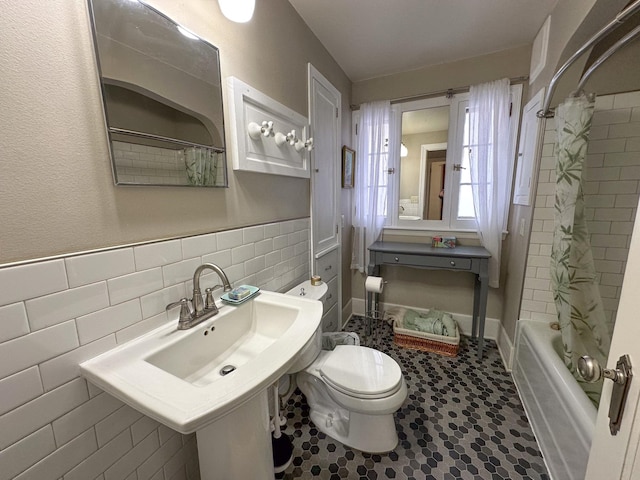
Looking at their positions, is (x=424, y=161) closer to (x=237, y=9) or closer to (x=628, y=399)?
(x=237, y=9)

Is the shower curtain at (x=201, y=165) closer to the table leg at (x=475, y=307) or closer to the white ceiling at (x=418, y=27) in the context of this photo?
the white ceiling at (x=418, y=27)

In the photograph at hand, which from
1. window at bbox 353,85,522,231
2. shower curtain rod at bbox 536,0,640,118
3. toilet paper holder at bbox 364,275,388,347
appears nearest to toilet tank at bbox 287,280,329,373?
toilet paper holder at bbox 364,275,388,347

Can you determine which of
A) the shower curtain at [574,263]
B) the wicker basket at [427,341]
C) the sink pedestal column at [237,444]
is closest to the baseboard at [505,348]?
the wicker basket at [427,341]

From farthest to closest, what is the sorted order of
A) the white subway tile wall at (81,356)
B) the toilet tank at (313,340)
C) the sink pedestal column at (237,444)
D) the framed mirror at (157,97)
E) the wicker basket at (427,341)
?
the wicker basket at (427,341), the toilet tank at (313,340), the sink pedestal column at (237,444), the framed mirror at (157,97), the white subway tile wall at (81,356)

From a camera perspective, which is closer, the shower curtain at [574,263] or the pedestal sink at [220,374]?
the pedestal sink at [220,374]

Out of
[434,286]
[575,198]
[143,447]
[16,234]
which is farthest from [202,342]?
[434,286]

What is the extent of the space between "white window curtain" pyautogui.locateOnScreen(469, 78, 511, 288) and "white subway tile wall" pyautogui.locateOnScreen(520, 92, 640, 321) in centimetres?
40

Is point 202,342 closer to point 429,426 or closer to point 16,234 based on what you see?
point 16,234

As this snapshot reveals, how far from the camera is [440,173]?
2.24 metres

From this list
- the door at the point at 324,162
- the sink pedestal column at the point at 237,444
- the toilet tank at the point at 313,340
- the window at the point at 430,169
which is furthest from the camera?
the window at the point at 430,169

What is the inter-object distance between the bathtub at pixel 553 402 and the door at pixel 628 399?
1.87 ft

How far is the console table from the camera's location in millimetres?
1906

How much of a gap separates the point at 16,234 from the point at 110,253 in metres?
0.18

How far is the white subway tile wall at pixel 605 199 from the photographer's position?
141 cm
